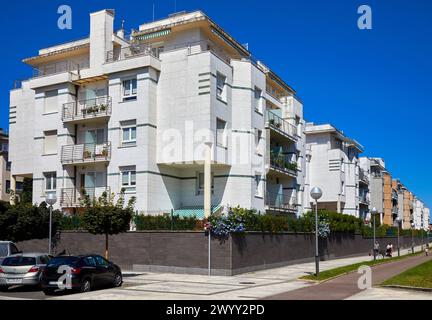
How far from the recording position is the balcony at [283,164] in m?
40.8

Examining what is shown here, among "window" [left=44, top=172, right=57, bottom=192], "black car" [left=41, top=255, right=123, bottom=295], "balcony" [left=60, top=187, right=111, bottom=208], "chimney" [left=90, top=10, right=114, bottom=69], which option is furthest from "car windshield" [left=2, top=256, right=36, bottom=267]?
"chimney" [left=90, top=10, right=114, bottom=69]

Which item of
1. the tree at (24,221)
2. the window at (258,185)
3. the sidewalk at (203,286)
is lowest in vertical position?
the sidewalk at (203,286)

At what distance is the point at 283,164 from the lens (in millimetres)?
42844

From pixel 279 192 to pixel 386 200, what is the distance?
6076 cm

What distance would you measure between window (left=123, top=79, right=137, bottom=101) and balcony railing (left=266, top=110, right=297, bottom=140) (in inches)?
409

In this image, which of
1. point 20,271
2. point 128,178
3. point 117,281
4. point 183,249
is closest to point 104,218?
point 117,281

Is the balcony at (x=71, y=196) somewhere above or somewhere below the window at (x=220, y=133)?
below

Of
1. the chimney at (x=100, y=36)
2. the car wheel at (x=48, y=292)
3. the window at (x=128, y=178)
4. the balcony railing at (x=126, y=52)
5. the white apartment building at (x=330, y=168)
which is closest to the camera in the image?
the car wheel at (x=48, y=292)

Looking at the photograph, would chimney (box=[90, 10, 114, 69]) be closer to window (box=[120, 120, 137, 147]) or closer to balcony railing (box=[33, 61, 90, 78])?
balcony railing (box=[33, 61, 90, 78])

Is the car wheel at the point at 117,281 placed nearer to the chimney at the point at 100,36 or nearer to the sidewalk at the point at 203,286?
the sidewalk at the point at 203,286

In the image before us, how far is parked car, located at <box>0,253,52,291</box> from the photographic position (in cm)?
2027

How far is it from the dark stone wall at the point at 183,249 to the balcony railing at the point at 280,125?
9.68 meters

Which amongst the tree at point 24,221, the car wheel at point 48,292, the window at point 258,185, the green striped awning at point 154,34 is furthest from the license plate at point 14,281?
the green striped awning at point 154,34
